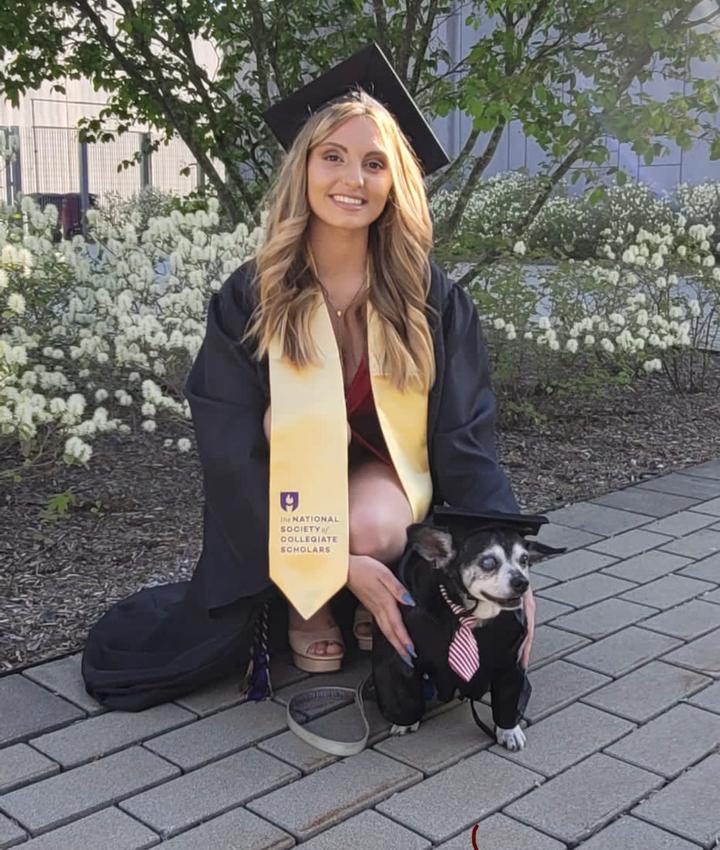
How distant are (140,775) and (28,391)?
2019 mm

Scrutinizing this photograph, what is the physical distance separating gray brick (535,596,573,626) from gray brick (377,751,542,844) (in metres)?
0.98

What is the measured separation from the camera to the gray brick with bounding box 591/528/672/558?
455 cm

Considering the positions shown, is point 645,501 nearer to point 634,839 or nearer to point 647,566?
point 647,566

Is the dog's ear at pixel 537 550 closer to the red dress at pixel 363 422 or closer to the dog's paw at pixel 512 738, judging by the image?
the dog's paw at pixel 512 738

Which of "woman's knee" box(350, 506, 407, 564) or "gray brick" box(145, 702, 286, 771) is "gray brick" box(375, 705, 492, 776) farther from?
"woman's knee" box(350, 506, 407, 564)

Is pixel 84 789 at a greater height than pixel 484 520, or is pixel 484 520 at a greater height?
pixel 484 520

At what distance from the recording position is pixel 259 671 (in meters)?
3.28

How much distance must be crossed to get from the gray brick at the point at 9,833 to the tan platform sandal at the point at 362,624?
51.9 inches

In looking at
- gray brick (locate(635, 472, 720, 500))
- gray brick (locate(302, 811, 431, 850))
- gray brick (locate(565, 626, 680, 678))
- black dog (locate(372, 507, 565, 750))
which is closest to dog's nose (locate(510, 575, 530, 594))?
black dog (locate(372, 507, 565, 750))

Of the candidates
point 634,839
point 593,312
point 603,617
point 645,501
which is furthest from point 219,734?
point 593,312

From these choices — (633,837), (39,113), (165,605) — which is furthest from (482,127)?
(39,113)

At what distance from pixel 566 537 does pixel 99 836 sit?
2.70 metres

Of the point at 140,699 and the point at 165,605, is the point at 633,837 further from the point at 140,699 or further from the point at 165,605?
the point at 165,605

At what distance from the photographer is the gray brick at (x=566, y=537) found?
15.2 feet
